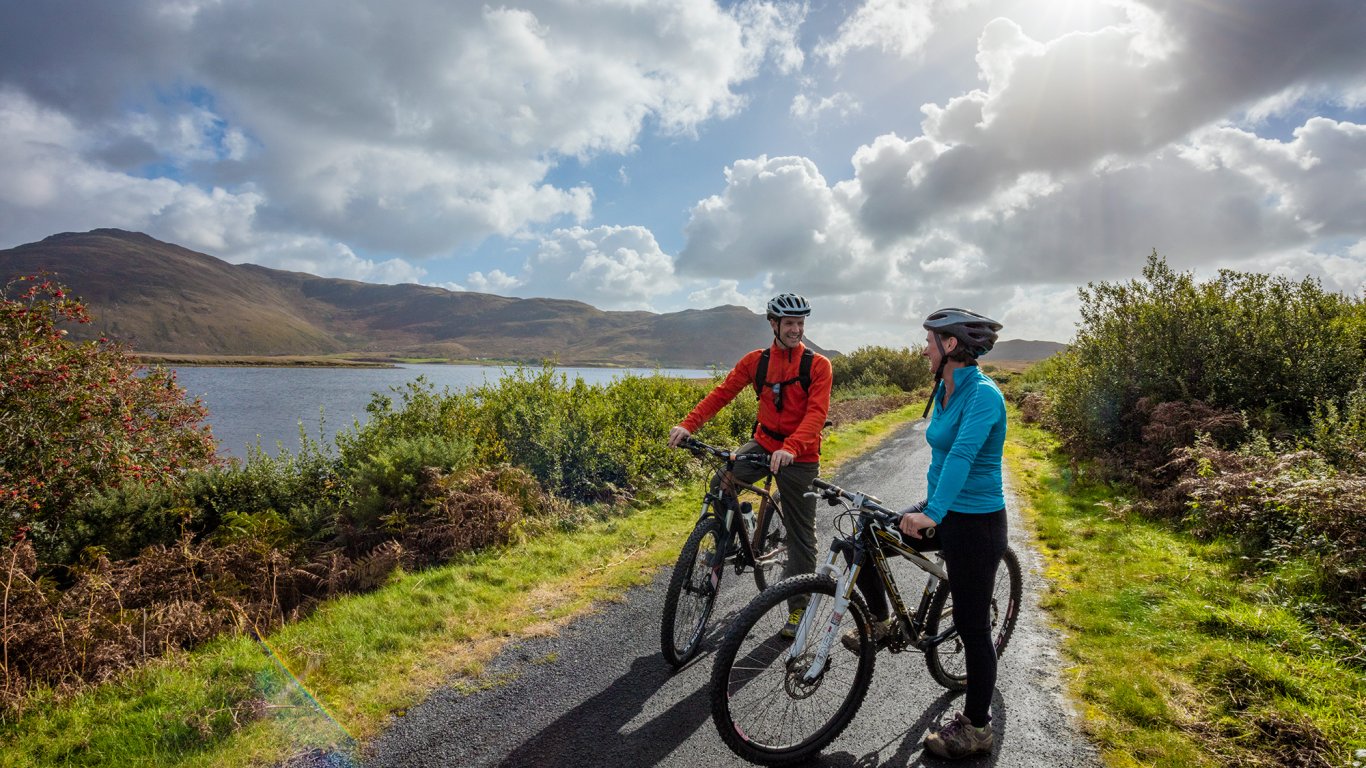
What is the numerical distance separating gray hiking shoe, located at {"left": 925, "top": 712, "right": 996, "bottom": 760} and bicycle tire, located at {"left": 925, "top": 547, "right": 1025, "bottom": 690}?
545 millimetres

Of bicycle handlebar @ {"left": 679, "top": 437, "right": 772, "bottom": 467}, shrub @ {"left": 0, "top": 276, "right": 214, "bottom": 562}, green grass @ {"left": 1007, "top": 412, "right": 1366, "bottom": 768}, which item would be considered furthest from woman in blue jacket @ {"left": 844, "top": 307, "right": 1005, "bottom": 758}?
shrub @ {"left": 0, "top": 276, "right": 214, "bottom": 562}

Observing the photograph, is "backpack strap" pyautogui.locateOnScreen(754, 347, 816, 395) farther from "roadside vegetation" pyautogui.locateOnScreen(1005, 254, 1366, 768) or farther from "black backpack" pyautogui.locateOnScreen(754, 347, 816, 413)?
"roadside vegetation" pyautogui.locateOnScreen(1005, 254, 1366, 768)

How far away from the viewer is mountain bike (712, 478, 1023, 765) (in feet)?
10.6

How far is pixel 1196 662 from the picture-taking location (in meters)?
4.33

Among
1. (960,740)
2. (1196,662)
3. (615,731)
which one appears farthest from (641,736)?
(1196,662)

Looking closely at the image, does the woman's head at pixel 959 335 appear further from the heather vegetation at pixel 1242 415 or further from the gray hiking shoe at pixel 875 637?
the heather vegetation at pixel 1242 415

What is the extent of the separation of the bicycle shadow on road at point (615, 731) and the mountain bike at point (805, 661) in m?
0.59

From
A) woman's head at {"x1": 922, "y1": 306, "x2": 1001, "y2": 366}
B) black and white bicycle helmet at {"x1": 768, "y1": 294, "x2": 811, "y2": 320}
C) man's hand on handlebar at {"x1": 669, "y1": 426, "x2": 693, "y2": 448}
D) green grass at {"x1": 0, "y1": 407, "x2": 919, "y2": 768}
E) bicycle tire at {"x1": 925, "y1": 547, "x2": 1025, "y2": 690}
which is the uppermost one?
black and white bicycle helmet at {"x1": 768, "y1": 294, "x2": 811, "y2": 320}

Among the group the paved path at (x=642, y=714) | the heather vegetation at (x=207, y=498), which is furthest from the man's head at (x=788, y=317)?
the heather vegetation at (x=207, y=498)

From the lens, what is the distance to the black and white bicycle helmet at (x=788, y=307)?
489 cm

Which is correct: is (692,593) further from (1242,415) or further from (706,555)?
(1242,415)

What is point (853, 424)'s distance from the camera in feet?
70.5

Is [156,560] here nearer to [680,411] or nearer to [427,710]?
[427,710]

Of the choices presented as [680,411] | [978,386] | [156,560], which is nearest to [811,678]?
[978,386]
